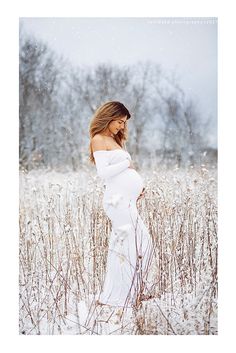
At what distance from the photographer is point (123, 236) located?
4820 millimetres

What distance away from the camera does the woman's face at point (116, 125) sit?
16.1 ft

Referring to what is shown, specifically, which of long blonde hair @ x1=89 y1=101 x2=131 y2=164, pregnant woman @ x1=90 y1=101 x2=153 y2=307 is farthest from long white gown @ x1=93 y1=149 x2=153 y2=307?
long blonde hair @ x1=89 y1=101 x2=131 y2=164

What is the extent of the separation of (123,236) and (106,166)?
0.54 m

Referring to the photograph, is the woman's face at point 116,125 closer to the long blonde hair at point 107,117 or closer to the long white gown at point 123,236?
the long blonde hair at point 107,117

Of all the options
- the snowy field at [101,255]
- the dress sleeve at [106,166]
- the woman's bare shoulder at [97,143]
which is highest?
the woman's bare shoulder at [97,143]

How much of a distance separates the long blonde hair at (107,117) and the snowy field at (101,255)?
32cm

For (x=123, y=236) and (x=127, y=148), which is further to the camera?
(x=127, y=148)

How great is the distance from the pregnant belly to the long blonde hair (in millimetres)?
228

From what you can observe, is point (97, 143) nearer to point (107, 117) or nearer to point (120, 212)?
point (107, 117)

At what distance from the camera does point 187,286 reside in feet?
16.0

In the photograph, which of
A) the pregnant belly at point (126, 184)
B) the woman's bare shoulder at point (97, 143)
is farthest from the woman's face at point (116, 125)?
the pregnant belly at point (126, 184)

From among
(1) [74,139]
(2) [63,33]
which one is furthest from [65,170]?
(2) [63,33]

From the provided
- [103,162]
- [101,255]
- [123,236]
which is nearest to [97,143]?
[103,162]
